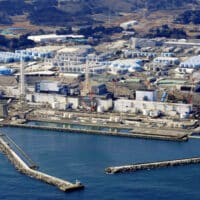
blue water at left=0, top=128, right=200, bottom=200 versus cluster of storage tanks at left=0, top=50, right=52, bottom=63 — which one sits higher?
cluster of storage tanks at left=0, top=50, right=52, bottom=63

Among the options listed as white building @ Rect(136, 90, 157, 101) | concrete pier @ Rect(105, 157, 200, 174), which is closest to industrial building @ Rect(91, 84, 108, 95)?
white building @ Rect(136, 90, 157, 101)

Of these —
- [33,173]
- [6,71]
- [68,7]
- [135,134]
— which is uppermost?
[68,7]

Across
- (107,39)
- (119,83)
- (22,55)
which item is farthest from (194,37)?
(119,83)

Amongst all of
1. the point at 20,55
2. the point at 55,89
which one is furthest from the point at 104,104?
the point at 20,55

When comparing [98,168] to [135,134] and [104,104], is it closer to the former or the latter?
[135,134]

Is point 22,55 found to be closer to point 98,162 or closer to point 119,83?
point 119,83

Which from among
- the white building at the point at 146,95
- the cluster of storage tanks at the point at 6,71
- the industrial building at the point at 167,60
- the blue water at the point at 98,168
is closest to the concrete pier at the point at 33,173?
the blue water at the point at 98,168

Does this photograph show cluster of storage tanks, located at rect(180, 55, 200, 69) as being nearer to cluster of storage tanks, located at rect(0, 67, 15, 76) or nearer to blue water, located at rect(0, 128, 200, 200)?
cluster of storage tanks, located at rect(0, 67, 15, 76)
